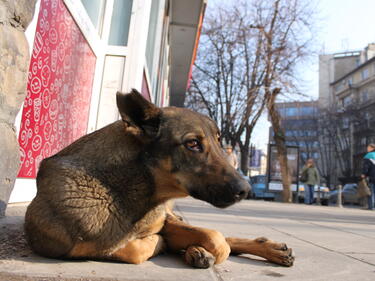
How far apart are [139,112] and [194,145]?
40cm

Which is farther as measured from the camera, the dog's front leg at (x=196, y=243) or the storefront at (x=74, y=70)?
the storefront at (x=74, y=70)

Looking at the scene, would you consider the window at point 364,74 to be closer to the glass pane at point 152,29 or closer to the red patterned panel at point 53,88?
the glass pane at point 152,29

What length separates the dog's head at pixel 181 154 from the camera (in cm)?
190

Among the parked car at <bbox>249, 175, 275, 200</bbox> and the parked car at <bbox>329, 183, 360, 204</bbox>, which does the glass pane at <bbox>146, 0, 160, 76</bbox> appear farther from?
the parked car at <bbox>329, 183, 360, 204</bbox>

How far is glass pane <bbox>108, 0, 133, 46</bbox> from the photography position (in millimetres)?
5816

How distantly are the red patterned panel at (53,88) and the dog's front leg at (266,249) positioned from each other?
7.57 ft

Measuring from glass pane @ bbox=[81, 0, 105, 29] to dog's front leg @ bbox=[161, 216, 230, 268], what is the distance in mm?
4047

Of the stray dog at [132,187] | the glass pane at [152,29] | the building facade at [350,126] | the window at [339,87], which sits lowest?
the stray dog at [132,187]

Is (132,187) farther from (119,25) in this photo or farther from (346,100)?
(346,100)

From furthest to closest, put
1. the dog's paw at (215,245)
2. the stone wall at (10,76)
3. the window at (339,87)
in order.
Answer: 1. the window at (339,87)
2. the stone wall at (10,76)
3. the dog's paw at (215,245)

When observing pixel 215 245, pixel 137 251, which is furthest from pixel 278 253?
pixel 137 251

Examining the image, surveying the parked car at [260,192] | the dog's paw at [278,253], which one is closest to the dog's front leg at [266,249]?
the dog's paw at [278,253]

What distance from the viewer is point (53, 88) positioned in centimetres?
389

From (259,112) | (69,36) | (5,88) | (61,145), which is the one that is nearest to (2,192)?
(5,88)
